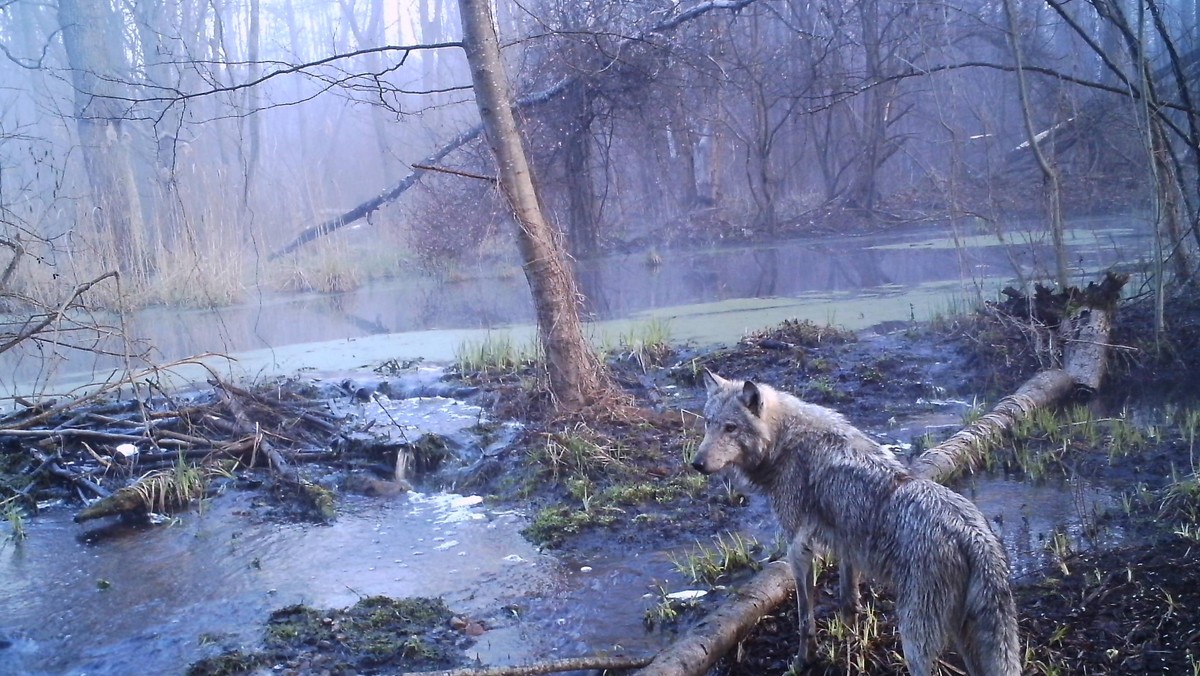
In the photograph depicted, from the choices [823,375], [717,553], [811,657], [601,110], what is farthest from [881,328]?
[601,110]

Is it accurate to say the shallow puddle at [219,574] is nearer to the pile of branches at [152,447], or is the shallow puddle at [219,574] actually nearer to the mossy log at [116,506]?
the mossy log at [116,506]

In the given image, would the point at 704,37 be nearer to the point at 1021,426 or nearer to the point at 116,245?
the point at 116,245

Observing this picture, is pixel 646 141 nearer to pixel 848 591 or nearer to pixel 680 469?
pixel 680 469

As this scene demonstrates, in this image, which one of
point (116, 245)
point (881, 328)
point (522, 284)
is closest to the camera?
point (881, 328)

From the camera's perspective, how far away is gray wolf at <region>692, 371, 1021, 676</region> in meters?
3.69

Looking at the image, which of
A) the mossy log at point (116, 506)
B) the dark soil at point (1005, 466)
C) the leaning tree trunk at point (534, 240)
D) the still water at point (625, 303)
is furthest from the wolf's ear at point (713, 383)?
the still water at point (625, 303)

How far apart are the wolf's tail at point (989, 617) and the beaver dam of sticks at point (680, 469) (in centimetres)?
48

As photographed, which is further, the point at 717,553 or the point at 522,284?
the point at 522,284

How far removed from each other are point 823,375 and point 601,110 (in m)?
11.2

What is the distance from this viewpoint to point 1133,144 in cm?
1463

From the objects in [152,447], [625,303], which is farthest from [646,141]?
[152,447]

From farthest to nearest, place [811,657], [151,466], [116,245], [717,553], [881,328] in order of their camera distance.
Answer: [116,245] → [881,328] → [151,466] → [717,553] → [811,657]

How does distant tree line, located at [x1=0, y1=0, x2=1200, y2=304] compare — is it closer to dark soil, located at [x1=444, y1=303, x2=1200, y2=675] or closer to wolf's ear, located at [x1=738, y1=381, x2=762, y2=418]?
dark soil, located at [x1=444, y1=303, x2=1200, y2=675]

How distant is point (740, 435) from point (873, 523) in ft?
2.95
